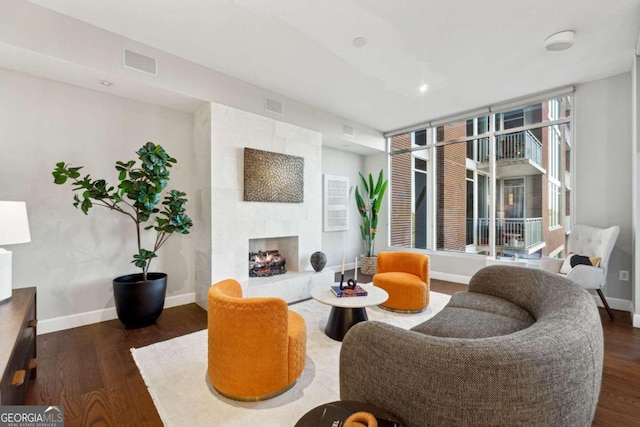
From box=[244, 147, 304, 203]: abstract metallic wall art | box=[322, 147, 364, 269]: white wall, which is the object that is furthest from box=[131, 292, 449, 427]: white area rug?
box=[322, 147, 364, 269]: white wall

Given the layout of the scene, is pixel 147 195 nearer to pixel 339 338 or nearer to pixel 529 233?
pixel 339 338

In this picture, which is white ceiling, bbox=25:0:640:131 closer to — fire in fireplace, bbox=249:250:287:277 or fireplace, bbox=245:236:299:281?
fireplace, bbox=245:236:299:281

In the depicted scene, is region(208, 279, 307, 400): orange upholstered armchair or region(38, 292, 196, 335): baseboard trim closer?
region(208, 279, 307, 400): orange upholstered armchair

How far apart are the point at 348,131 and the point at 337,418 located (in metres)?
4.93

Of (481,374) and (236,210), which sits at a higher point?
(236,210)

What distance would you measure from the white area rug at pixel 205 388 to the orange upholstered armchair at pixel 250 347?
0.30 feet

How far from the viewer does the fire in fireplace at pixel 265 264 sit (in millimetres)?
4062

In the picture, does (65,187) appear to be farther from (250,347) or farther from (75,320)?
(250,347)

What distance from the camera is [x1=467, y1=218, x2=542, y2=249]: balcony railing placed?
14.7ft

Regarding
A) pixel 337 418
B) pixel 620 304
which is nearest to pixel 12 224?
pixel 337 418

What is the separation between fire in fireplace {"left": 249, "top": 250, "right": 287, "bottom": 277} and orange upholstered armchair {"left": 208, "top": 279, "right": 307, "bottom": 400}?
213 centimetres

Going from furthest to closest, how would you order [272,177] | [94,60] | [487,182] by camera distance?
[487,182] → [272,177] → [94,60]

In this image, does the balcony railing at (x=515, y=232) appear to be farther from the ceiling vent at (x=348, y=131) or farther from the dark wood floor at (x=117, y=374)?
the ceiling vent at (x=348, y=131)

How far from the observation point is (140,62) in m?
2.96
